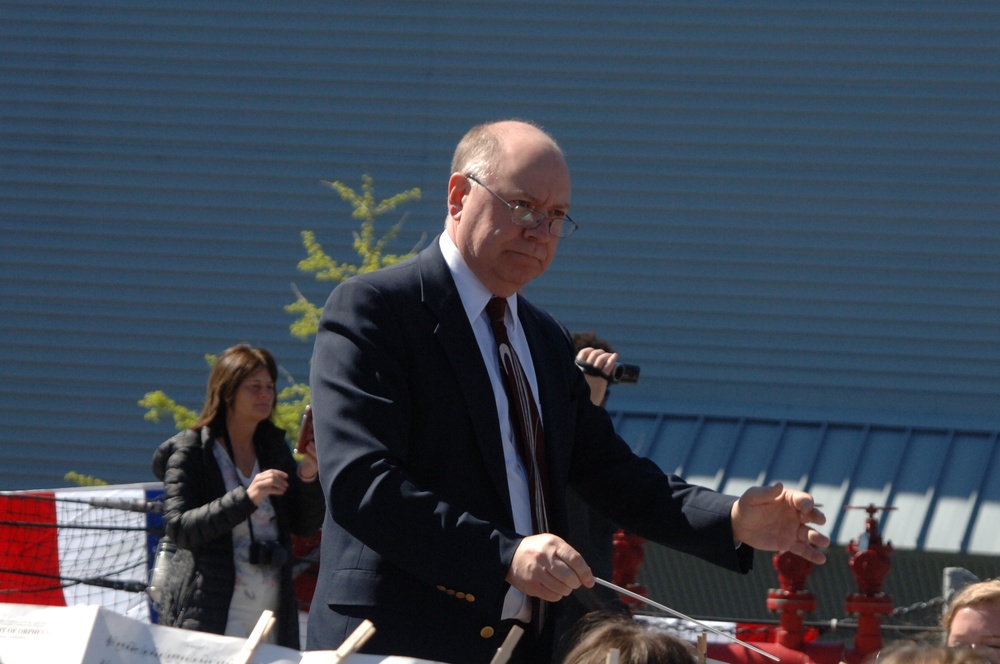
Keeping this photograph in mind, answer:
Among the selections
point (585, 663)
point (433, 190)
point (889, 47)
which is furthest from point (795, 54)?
point (585, 663)

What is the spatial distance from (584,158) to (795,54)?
1.77 m

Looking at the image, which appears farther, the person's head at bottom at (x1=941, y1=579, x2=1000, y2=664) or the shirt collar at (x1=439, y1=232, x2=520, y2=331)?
the person's head at bottom at (x1=941, y1=579, x2=1000, y2=664)

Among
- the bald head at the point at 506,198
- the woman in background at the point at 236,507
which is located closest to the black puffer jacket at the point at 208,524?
the woman in background at the point at 236,507

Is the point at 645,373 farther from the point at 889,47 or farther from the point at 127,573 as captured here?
the point at 127,573

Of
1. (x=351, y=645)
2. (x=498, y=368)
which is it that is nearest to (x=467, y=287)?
(x=498, y=368)

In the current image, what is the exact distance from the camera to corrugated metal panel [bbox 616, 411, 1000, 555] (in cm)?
945

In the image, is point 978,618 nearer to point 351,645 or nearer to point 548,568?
point 548,568

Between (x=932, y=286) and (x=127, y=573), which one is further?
(x=932, y=286)

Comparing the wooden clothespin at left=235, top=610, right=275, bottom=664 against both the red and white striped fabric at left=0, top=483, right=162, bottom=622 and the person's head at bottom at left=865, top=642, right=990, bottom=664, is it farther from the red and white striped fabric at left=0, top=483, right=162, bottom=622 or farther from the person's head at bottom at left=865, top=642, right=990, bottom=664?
the red and white striped fabric at left=0, top=483, right=162, bottom=622

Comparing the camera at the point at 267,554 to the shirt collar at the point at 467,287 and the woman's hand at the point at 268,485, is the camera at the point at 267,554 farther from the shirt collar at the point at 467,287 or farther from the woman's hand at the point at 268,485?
the shirt collar at the point at 467,287

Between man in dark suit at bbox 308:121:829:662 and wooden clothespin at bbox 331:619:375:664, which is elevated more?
man in dark suit at bbox 308:121:829:662

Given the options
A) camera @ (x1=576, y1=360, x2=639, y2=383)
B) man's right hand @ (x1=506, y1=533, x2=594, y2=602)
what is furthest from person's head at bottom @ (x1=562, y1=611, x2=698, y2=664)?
camera @ (x1=576, y1=360, x2=639, y2=383)

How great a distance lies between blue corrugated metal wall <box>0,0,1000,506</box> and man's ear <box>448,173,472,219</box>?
7.64 meters

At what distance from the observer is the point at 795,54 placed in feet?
34.5
